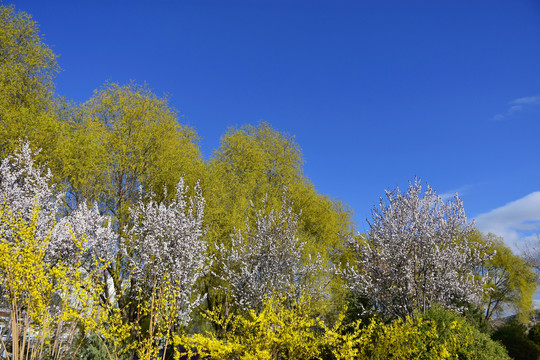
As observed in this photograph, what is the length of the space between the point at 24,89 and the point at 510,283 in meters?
38.5

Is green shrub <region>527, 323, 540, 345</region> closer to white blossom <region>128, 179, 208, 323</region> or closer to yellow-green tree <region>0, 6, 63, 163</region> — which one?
white blossom <region>128, 179, 208, 323</region>

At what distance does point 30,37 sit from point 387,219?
16018 mm

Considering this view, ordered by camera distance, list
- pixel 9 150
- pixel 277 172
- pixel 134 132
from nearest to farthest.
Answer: pixel 9 150 → pixel 134 132 → pixel 277 172

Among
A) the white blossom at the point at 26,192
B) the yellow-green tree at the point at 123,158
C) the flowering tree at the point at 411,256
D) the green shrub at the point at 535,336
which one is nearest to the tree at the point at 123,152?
the yellow-green tree at the point at 123,158

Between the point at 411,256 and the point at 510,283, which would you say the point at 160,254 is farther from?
the point at 510,283

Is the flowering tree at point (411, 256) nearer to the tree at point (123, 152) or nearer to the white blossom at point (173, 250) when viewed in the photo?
the white blossom at point (173, 250)

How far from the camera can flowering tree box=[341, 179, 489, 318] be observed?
10.6 m

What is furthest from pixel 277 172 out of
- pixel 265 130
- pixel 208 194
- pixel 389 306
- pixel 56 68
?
pixel 389 306

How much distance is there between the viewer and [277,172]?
27391 mm

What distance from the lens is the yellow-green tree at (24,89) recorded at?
13.5m

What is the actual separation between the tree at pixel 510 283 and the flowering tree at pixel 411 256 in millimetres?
25242

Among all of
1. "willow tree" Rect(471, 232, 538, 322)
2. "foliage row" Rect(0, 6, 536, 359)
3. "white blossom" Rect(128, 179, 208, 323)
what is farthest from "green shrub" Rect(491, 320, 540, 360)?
"willow tree" Rect(471, 232, 538, 322)

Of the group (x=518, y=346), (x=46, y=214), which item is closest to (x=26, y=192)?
(x=46, y=214)

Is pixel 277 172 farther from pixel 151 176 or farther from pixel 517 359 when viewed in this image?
pixel 517 359
